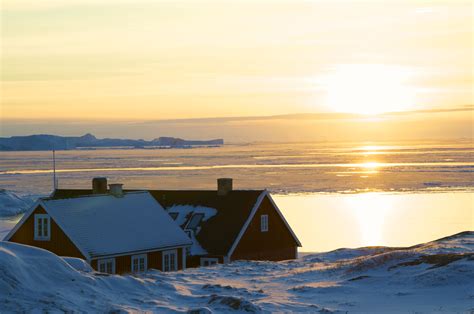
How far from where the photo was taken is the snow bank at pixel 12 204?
80.8 metres

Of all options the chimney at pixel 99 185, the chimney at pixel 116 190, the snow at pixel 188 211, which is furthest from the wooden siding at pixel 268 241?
the chimney at pixel 99 185

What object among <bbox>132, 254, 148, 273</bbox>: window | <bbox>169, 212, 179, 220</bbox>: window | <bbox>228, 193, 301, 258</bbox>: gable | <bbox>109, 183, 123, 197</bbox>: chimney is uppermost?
<bbox>109, 183, 123, 197</bbox>: chimney

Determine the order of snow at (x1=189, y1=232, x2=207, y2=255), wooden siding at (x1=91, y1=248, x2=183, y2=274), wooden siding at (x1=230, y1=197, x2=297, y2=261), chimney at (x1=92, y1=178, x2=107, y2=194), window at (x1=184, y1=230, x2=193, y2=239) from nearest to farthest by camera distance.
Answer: wooden siding at (x1=91, y1=248, x2=183, y2=274), snow at (x1=189, y1=232, x2=207, y2=255), window at (x1=184, y1=230, x2=193, y2=239), wooden siding at (x1=230, y1=197, x2=297, y2=261), chimney at (x1=92, y1=178, x2=107, y2=194)

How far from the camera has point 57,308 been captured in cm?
2027

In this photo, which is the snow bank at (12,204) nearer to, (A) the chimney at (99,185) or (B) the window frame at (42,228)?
(A) the chimney at (99,185)

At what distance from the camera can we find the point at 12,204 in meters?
83.7

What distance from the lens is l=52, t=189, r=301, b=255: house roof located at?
143 ft

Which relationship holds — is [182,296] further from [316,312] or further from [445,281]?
[445,281]

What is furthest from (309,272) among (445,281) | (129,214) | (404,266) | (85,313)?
(129,214)

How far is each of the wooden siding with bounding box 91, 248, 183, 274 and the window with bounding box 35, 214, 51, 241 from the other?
3.45m

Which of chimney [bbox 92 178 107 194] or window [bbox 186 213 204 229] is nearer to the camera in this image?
window [bbox 186 213 204 229]

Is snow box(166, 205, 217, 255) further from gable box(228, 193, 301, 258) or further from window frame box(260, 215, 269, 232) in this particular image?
window frame box(260, 215, 269, 232)

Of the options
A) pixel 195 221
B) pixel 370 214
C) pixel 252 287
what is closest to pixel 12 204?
pixel 370 214

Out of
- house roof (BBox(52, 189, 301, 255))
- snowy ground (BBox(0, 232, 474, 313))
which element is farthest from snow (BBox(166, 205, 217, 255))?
snowy ground (BBox(0, 232, 474, 313))
